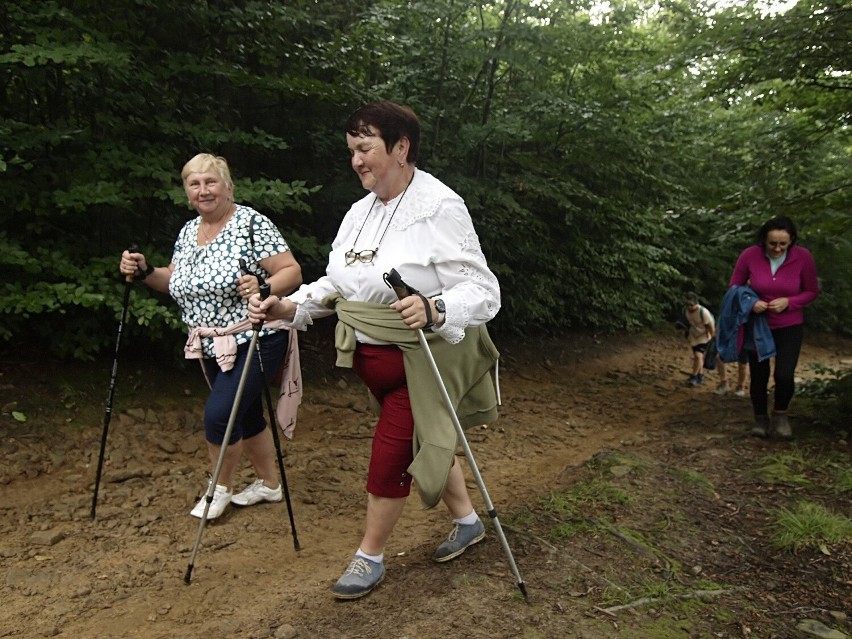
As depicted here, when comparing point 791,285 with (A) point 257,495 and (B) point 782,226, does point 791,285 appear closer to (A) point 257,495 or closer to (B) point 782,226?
(B) point 782,226

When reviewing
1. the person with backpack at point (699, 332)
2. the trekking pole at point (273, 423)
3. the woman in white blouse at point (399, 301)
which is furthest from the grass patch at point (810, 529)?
the person with backpack at point (699, 332)

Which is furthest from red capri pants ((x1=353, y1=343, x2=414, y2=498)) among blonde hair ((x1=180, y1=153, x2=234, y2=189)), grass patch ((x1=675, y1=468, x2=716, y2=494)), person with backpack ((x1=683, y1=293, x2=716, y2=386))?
person with backpack ((x1=683, y1=293, x2=716, y2=386))

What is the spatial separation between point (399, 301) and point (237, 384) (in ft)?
4.82

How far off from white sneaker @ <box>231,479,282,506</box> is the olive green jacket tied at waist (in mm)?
1734

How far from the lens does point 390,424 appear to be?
2.92m

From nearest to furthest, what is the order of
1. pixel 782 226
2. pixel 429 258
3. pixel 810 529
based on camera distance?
pixel 429 258 < pixel 810 529 < pixel 782 226

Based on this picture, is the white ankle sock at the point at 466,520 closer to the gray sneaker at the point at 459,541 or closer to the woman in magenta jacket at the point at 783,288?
the gray sneaker at the point at 459,541

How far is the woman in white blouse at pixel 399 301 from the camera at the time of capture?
2727mm

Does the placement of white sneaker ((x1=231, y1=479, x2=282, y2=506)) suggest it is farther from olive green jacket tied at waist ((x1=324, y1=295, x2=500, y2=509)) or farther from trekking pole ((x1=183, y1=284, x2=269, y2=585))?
olive green jacket tied at waist ((x1=324, y1=295, x2=500, y2=509))

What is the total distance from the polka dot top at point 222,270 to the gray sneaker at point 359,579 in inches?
52.2

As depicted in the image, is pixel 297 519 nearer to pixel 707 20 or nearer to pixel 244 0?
pixel 244 0

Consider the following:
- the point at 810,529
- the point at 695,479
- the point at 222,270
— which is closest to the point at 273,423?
the point at 222,270

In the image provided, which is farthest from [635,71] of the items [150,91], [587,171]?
[150,91]

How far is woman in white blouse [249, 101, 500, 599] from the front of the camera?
2727mm
